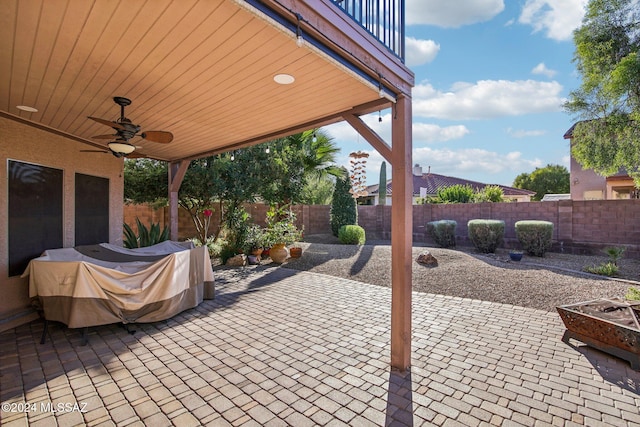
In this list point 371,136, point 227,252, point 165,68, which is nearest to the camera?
point 165,68

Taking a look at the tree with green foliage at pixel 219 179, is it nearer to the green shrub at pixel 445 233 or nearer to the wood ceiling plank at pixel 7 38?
the wood ceiling plank at pixel 7 38

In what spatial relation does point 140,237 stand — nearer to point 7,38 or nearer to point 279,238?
point 279,238

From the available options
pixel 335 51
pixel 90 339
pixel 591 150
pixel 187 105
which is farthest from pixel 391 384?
pixel 591 150

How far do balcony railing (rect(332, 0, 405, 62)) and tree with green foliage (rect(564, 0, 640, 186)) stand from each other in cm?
419

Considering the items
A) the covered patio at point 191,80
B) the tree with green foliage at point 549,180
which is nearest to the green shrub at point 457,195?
the covered patio at point 191,80

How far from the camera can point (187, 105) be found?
324 cm

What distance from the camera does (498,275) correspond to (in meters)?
5.30

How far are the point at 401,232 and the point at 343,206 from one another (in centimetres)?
780

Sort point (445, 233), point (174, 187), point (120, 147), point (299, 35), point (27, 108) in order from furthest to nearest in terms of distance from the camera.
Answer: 1. point (445, 233)
2. point (174, 187)
3. point (120, 147)
4. point (27, 108)
5. point (299, 35)

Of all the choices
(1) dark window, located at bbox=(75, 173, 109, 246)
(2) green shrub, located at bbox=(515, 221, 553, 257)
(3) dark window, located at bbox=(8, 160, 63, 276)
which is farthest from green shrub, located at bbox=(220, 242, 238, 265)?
(2) green shrub, located at bbox=(515, 221, 553, 257)

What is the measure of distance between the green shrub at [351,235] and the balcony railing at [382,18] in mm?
7114

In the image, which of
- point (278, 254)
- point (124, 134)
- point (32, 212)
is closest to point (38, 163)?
point (32, 212)

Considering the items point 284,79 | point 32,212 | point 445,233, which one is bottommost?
point 445,233

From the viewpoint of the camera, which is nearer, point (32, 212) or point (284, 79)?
point (284, 79)
